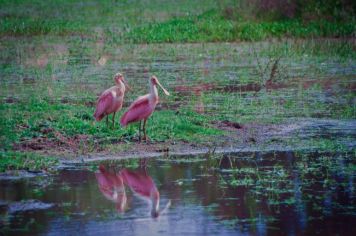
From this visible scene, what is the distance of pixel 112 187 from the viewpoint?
349 inches

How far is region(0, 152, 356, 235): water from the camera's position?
24.4 ft

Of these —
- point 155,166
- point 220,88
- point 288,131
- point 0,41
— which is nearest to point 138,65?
point 220,88

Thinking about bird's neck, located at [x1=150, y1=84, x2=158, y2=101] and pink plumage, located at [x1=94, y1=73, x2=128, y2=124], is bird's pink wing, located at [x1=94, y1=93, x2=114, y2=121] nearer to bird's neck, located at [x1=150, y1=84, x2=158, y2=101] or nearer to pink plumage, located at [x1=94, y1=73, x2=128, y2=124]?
pink plumage, located at [x1=94, y1=73, x2=128, y2=124]

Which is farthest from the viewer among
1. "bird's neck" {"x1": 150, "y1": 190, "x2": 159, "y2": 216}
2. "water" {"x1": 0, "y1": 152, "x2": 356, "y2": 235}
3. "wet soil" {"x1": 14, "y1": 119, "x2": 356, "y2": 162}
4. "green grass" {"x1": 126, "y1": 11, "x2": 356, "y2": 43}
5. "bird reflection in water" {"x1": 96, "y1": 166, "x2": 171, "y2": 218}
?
"green grass" {"x1": 126, "y1": 11, "x2": 356, "y2": 43}

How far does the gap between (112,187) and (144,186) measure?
0.31 meters

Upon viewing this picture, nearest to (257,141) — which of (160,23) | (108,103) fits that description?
(108,103)

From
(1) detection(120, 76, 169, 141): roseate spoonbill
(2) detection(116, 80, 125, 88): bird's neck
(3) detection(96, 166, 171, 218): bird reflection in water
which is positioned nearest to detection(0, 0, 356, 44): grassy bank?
(2) detection(116, 80, 125, 88): bird's neck

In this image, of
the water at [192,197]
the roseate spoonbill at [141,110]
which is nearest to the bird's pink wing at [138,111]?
the roseate spoonbill at [141,110]

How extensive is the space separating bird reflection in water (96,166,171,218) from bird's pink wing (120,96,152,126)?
1606mm

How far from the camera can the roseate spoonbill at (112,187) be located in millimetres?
8335

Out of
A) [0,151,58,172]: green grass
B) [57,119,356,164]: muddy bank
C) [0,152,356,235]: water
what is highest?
[0,151,58,172]: green grass

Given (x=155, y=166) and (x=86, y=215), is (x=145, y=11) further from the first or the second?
(x=86, y=215)

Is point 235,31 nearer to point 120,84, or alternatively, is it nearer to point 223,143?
point 120,84

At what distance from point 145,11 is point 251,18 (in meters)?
5.51
